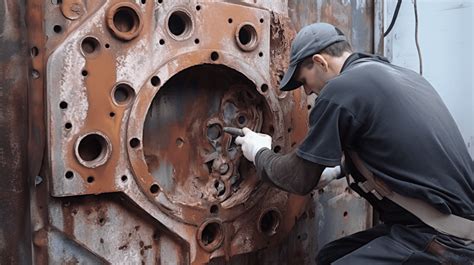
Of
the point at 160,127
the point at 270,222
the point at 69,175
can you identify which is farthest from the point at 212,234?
the point at 69,175

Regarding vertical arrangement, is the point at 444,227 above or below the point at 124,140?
below

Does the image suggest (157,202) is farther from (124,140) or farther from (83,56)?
(83,56)

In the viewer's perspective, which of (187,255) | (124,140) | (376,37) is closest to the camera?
(124,140)

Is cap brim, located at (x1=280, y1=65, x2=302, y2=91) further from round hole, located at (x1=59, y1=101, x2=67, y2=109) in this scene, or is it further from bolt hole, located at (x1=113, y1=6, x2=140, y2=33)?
round hole, located at (x1=59, y1=101, x2=67, y2=109)

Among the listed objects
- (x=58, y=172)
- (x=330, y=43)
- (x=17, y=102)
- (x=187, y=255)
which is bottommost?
(x=187, y=255)

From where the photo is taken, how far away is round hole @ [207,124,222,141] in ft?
4.60

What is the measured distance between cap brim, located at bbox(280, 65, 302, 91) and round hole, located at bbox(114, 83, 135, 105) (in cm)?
36

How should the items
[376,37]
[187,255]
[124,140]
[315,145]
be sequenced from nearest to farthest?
[315,145] < [124,140] < [187,255] < [376,37]

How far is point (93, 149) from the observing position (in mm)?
1166

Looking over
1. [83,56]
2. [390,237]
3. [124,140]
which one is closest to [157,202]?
[124,140]

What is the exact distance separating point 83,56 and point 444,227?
2.68ft

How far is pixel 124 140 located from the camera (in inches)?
45.6

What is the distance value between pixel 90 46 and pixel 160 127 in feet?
0.96

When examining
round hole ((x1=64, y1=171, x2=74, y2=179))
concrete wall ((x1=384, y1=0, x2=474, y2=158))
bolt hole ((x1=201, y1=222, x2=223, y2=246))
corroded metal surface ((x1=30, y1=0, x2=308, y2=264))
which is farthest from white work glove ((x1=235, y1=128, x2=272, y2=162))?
concrete wall ((x1=384, y1=0, x2=474, y2=158))
